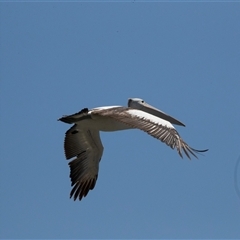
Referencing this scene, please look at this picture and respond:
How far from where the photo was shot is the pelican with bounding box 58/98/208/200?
11.4 m

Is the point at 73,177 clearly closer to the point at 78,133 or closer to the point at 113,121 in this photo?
the point at 78,133

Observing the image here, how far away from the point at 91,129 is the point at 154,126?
110 inches

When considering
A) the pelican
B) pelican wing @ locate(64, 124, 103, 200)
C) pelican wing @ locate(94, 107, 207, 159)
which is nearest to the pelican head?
the pelican

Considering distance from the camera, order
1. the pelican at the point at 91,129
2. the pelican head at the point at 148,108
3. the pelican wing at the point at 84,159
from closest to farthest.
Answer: the pelican at the point at 91,129, the pelican wing at the point at 84,159, the pelican head at the point at 148,108

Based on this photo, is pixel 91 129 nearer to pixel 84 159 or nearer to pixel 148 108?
pixel 84 159

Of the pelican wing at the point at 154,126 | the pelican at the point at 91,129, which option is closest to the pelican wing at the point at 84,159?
the pelican at the point at 91,129

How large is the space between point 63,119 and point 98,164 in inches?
65.7

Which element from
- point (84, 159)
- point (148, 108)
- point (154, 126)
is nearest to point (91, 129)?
point (84, 159)

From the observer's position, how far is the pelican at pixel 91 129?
11354 millimetres

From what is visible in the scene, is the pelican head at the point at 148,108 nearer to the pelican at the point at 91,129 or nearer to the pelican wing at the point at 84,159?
the pelican at the point at 91,129

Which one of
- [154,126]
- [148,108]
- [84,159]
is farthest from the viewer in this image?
[148,108]

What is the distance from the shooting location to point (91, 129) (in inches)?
520

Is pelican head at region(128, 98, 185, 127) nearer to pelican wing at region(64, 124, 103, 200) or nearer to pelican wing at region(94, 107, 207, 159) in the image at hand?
pelican wing at region(64, 124, 103, 200)

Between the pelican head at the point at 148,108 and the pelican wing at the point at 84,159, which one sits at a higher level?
the pelican head at the point at 148,108
